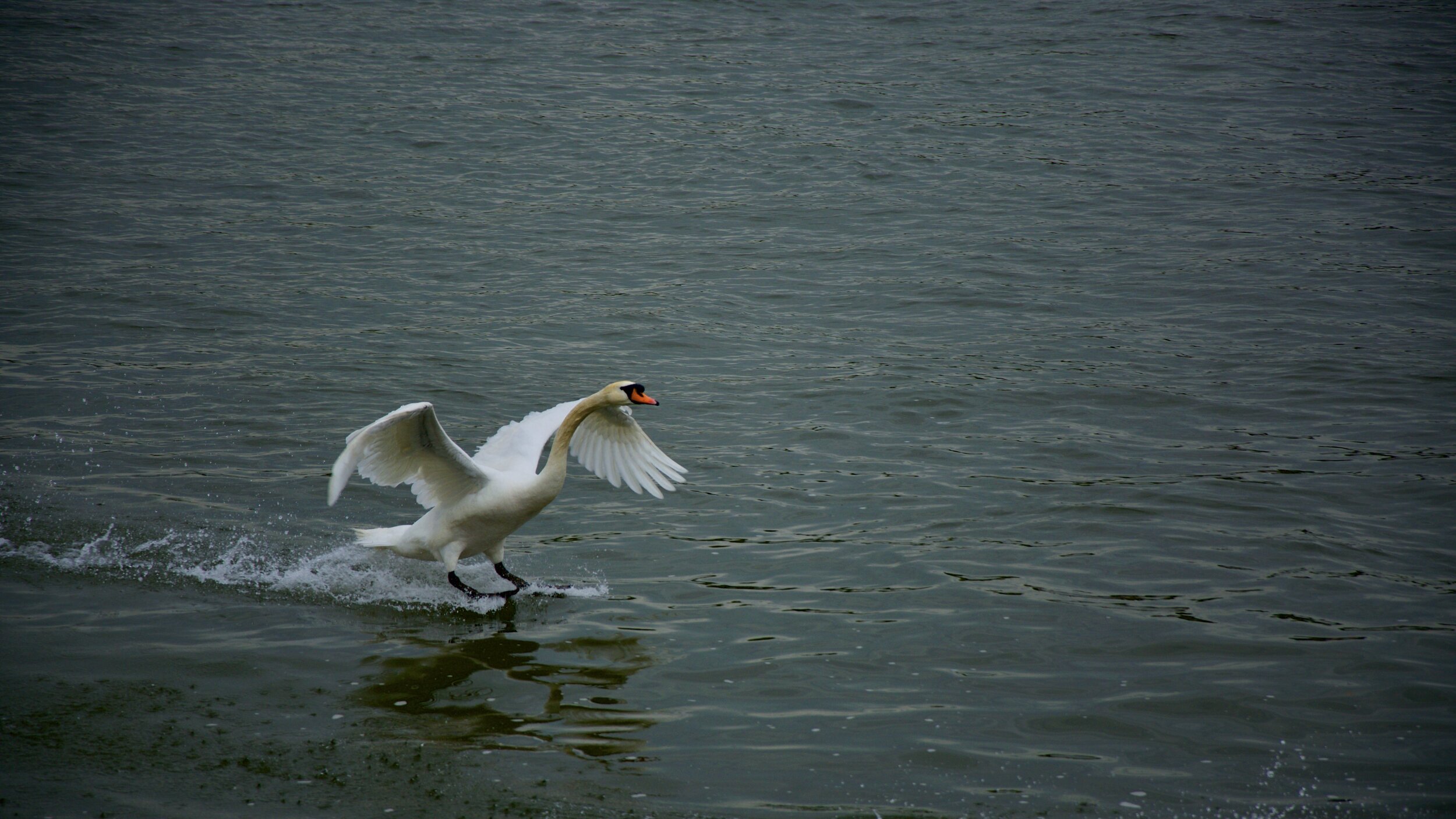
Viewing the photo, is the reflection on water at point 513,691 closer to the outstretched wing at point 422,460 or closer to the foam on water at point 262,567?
the foam on water at point 262,567

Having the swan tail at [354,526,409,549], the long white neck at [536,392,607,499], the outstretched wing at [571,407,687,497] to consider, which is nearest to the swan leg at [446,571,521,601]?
the swan tail at [354,526,409,549]

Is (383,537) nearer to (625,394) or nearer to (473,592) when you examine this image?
(473,592)

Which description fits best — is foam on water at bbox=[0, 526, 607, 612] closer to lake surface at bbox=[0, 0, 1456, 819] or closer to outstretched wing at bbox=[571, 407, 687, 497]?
lake surface at bbox=[0, 0, 1456, 819]

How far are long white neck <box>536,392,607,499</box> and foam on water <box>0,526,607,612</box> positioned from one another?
0.66 m

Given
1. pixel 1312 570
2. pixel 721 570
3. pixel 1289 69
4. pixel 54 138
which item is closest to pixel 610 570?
pixel 721 570

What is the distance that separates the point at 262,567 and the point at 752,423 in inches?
167

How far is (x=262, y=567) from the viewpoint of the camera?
25.0 ft

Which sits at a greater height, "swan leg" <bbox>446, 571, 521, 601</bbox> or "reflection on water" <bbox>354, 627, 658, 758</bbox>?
"swan leg" <bbox>446, 571, 521, 601</bbox>

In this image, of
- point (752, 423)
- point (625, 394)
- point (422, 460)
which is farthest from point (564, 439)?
point (752, 423)

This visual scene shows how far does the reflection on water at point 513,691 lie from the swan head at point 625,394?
141 cm

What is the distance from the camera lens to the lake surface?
579cm

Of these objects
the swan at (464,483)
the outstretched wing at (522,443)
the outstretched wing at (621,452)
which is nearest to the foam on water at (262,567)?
the swan at (464,483)

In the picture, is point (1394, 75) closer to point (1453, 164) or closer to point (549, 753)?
point (1453, 164)

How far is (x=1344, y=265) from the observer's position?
1413 cm
